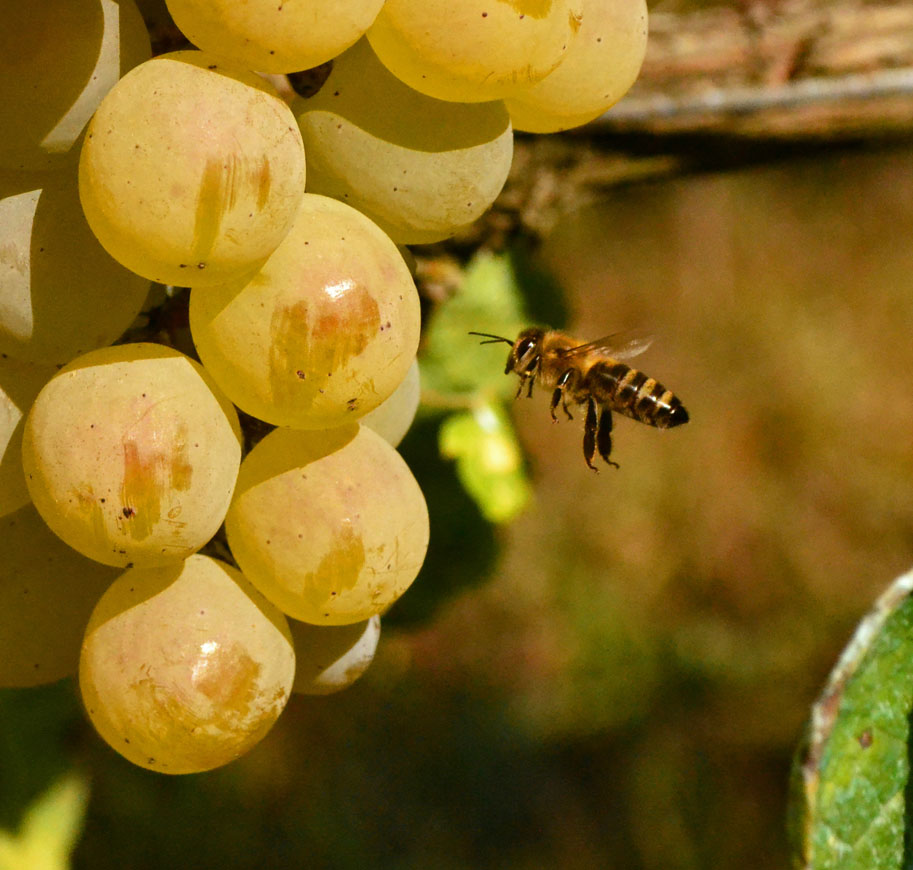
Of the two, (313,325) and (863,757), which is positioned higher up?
(313,325)

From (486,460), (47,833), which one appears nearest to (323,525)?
(486,460)

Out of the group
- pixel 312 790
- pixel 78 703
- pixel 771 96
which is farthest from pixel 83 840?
pixel 771 96

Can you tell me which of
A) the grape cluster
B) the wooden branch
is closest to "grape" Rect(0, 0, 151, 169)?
the grape cluster

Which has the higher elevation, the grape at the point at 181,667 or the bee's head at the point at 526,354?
the grape at the point at 181,667

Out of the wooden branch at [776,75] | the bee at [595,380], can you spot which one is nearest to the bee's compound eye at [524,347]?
the bee at [595,380]

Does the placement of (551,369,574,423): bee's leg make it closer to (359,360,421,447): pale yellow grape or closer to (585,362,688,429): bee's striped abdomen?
(585,362,688,429): bee's striped abdomen

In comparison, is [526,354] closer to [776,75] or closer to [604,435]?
[604,435]

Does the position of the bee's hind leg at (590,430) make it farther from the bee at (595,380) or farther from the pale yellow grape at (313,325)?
the pale yellow grape at (313,325)
